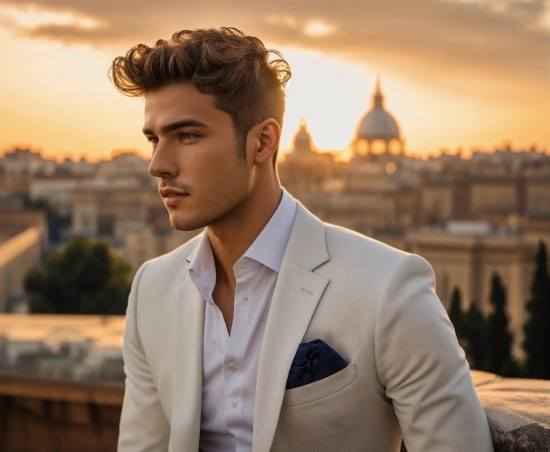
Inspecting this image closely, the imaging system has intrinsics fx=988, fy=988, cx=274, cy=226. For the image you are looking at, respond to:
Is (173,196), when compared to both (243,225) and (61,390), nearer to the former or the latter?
(243,225)

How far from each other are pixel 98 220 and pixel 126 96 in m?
32.4

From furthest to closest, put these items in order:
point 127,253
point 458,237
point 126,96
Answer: point 127,253 → point 458,237 → point 126,96

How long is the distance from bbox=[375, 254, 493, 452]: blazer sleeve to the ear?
206 millimetres

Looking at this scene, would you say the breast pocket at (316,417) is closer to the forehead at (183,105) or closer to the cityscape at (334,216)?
the forehead at (183,105)

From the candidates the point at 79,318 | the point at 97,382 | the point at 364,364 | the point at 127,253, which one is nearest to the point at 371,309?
the point at 364,364

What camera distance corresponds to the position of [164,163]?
106 centimetres

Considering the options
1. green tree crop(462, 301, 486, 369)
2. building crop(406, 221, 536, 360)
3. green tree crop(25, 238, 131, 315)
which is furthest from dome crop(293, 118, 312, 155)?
green tree crop(462, 301, 486, 369)

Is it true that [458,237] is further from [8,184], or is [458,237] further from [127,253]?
[8,184]

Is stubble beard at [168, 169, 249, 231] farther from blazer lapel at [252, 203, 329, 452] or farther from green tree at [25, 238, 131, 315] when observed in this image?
green tree at [25, 238, 131, 315]

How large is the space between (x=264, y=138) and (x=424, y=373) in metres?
0.32

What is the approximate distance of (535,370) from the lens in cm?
1075

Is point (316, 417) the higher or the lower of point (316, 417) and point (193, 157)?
the lower

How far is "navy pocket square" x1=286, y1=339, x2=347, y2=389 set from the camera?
1.01 meters

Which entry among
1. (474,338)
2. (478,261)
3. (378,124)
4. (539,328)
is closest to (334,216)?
(478,261)
